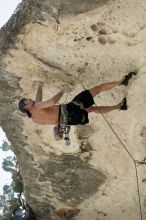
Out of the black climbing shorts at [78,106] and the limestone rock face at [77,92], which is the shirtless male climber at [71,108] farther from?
the limestone rock face at [77,92]

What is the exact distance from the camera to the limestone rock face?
4.80 metres

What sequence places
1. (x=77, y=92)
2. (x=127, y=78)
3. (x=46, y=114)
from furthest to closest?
(x=77, y=92), (x=127, y=78), (x=46, y=114)

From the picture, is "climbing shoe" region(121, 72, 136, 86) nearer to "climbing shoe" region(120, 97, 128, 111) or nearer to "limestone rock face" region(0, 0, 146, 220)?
"limestone rock face" region(0, 0, 146, 220)

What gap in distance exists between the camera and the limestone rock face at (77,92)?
15.8ft

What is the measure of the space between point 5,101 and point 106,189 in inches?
89.2

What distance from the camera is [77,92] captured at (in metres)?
5.59

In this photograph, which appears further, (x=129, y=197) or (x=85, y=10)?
(x=129, y=197)

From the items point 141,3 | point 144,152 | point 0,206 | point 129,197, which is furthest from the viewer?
point 0,206

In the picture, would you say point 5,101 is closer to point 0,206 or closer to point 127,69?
point 127,69

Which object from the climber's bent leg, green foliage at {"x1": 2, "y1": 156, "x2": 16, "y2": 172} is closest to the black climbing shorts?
the climber's bent leg

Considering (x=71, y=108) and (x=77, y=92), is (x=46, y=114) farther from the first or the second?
(x=77, y=92)

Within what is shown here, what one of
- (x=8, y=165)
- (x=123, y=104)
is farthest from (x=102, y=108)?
(x=8, y=165)

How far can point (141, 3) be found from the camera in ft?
14.9

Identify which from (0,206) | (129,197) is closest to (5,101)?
(129,197)
